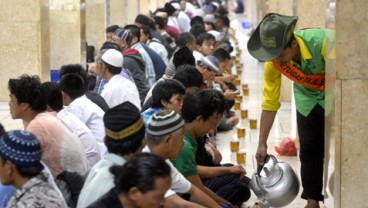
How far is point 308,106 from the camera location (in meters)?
8.38

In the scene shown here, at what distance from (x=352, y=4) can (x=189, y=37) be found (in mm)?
8560

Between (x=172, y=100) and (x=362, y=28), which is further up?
(x=362, y=28)

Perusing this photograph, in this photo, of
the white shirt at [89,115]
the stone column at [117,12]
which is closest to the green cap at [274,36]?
the white shirt at [89,115]

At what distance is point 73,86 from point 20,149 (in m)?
3.44

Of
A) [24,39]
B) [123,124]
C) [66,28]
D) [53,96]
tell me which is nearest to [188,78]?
[53,96]

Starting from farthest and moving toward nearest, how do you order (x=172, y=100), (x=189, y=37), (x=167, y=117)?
(x=189, y=37) < (x=172, y=100) < (x=167, y=117)

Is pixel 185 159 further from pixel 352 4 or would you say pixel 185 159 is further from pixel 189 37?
pixel 189 37

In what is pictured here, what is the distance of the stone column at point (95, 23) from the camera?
71.4 feet

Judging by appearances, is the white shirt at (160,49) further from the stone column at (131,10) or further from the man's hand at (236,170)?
the stone column at (131,10)

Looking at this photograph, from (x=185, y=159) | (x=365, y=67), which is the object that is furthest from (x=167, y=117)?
(x=365, y=67)

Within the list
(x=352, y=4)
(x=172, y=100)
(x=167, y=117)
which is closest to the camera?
(x=167, y=117)

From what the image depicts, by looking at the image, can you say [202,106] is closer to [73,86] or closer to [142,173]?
[73,86]

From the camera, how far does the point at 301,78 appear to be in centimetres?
812

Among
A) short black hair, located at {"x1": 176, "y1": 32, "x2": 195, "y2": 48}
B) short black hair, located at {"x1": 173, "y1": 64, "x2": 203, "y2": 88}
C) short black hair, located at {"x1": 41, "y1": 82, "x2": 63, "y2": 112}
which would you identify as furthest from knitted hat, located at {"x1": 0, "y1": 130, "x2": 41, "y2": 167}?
short black hair, located at {"x1": 176, "y1": 32, "x2": 195, "y2": 48}
